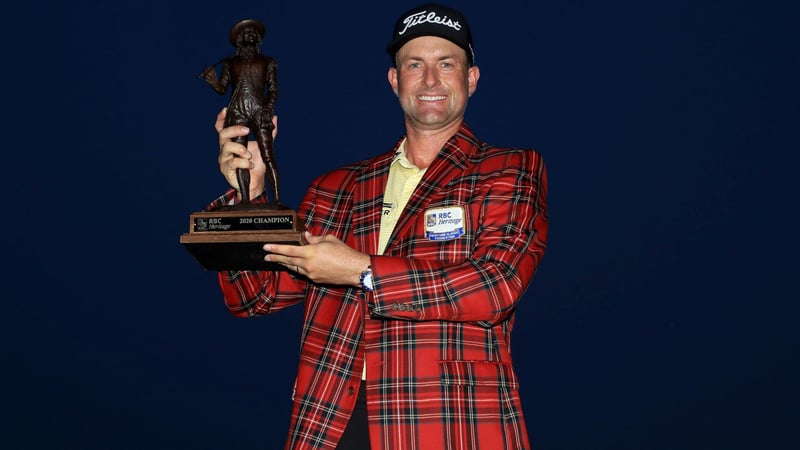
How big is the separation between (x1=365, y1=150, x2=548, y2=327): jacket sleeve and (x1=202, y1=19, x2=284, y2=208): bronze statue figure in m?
0.33

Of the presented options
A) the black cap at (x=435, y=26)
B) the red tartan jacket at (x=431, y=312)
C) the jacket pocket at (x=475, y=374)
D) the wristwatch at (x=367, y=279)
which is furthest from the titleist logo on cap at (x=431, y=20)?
the jacket pocket at (x=475, y=374)

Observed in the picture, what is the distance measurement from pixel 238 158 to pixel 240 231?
0.17 m

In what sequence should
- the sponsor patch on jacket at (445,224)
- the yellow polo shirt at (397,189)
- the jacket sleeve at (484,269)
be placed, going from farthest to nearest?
the yellow polo shirt at (397,189), the sponsor patch on jacket at (445,224), the jacket sleeve at (484,269)

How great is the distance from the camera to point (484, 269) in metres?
1.35

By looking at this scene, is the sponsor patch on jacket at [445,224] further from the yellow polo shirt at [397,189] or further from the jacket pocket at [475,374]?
the jacket pocket at [475,374]

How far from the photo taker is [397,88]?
5.64ft

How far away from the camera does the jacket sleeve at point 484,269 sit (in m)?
1.31

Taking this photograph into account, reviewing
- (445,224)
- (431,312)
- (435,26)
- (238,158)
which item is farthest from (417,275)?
(435,26)

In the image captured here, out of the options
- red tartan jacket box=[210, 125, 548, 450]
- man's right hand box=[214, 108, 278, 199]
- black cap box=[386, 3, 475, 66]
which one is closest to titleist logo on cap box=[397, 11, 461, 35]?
black cap box=[386, 3, 475, 66]

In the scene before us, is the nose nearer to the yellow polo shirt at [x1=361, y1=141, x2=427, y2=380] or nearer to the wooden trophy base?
the yellow polo shirt at [x1=361, y1=141, x2=427, y2=380]

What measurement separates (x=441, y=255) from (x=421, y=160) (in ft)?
1.00

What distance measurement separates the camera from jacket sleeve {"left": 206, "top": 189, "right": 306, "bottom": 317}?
1.57m

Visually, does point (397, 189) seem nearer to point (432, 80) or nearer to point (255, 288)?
point (432, 80)

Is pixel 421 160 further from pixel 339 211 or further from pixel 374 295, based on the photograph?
pixel 374 295
